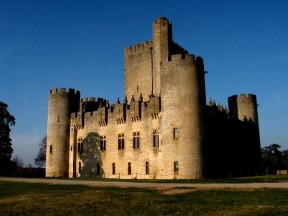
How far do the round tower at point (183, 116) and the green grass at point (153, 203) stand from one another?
45.3 feet

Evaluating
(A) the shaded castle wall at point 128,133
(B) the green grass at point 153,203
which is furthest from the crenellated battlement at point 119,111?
(B) the green grass at point 153,203

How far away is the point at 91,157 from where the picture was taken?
46.9 meters

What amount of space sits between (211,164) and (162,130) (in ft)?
19.8

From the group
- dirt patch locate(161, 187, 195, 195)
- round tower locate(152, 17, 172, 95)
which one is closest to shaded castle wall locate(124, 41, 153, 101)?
round tower locate(152, 17, 172, 95)

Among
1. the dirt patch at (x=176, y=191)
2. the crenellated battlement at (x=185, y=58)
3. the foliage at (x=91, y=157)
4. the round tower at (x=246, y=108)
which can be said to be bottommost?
the dirt patch at (x=176, y=191)

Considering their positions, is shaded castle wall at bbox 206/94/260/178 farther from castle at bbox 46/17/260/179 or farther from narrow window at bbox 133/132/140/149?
narrow window at bbox 133/132/140/149

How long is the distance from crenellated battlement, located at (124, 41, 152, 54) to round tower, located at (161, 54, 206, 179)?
10091 mm

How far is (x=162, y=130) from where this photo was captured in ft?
123

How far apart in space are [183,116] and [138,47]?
1636 cm

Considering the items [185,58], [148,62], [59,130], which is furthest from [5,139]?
[185,58]

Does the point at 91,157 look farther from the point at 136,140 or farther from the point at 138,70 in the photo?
the point at 138,70

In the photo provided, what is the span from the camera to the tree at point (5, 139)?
1932 inches

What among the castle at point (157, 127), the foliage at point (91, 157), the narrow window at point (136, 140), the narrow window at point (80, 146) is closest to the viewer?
→ the castle at point (157, 127)

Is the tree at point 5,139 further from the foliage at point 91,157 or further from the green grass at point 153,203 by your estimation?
the green grass at point 153,203
